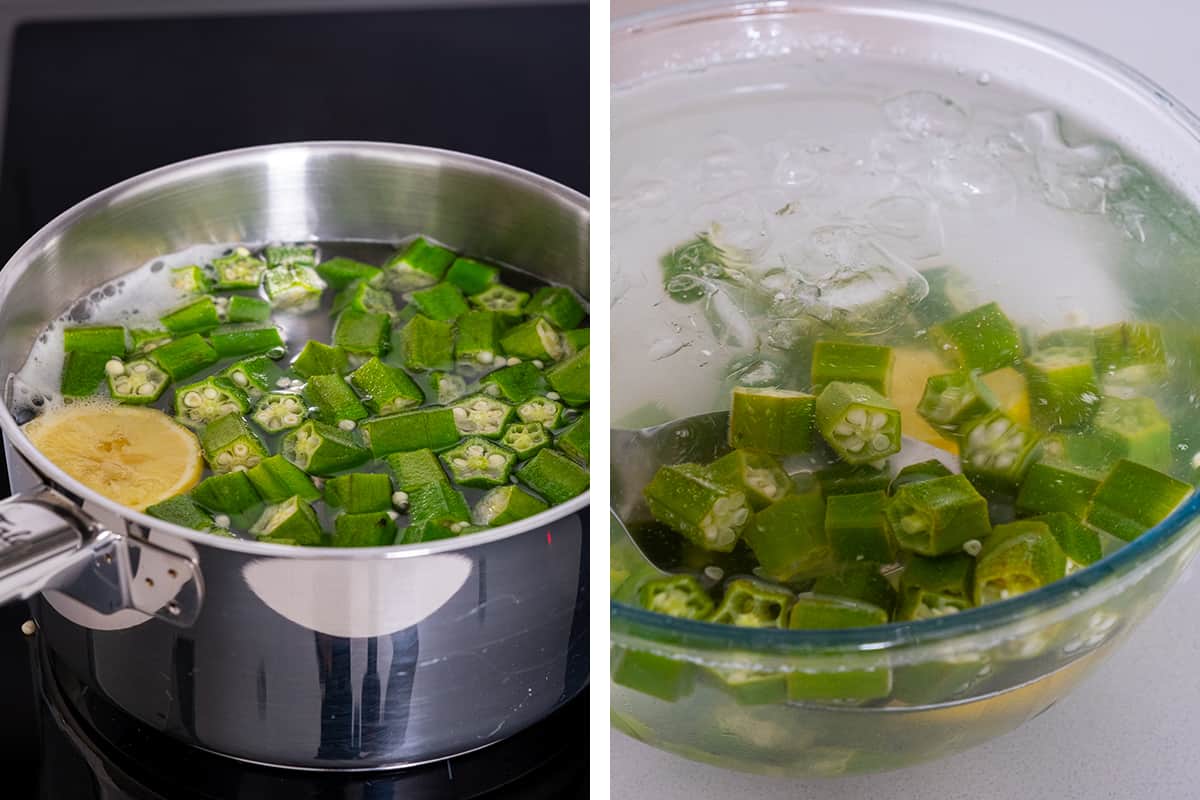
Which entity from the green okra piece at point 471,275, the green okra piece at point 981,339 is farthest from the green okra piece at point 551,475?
the green okra piece at point 981,339

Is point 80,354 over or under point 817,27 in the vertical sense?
under

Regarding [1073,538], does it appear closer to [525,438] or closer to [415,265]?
[525,438]

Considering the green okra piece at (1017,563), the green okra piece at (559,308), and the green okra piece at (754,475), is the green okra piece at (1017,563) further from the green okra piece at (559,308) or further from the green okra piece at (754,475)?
the green okra piece at (559,308)

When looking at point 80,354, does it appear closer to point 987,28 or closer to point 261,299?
point 261,299

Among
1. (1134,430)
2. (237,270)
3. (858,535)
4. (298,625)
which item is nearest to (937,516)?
(858,535)

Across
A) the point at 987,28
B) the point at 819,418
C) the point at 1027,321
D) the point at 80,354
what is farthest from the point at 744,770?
the point at 80,354

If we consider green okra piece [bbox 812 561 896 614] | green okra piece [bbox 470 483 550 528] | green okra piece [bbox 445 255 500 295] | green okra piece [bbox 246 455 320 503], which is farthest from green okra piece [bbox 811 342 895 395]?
green okra piece [bbox 445 255 500 295]

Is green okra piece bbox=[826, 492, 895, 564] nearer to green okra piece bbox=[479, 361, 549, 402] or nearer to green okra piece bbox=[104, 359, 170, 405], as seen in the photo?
green okra piece bbox=[479, 361, 549, 402]
